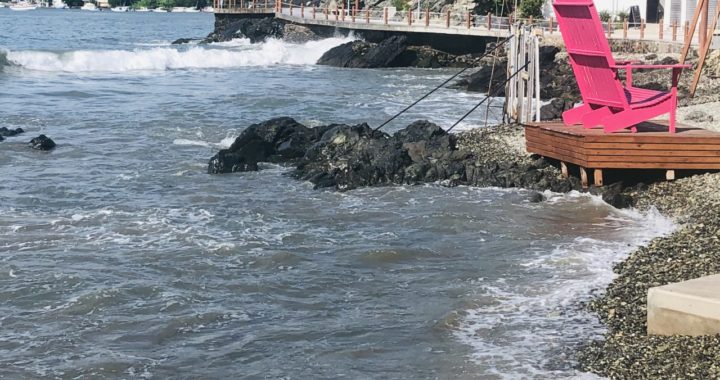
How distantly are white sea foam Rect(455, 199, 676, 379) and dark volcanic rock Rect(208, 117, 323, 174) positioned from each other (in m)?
7.85

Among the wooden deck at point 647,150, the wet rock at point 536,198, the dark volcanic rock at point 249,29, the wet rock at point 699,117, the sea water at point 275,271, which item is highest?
the dark volcanic rock at point 249,29

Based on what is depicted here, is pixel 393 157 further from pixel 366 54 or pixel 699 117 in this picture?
pixel 366 54

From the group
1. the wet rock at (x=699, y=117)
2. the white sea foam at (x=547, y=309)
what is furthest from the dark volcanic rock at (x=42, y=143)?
the white sea foam at (x=547, y=309)

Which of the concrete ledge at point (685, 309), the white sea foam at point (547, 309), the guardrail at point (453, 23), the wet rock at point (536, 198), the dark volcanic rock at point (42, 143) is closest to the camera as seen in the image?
the concrete ledge at point (685, 309)

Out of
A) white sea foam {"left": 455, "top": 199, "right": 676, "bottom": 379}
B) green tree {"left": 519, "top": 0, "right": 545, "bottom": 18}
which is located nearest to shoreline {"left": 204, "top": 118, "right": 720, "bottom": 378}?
white sea foam {"left": 455, "top": 199, "right": 676, "bottom": 379}

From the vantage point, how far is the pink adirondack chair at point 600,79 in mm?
15797

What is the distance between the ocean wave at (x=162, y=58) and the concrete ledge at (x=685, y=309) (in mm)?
43020

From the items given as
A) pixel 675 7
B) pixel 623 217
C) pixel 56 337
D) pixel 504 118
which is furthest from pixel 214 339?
pixel 675 7

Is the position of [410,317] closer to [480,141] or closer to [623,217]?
[623,217]

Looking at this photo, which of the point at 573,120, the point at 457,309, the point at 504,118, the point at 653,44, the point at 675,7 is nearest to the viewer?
the point at 457,309

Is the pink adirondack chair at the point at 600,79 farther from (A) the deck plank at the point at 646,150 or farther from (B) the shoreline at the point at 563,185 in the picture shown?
(B) the shoreline at the point at 563,185

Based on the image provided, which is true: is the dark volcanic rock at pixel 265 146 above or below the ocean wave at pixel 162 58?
below

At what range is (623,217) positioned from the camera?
14945mm

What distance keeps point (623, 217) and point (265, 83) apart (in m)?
28.3
